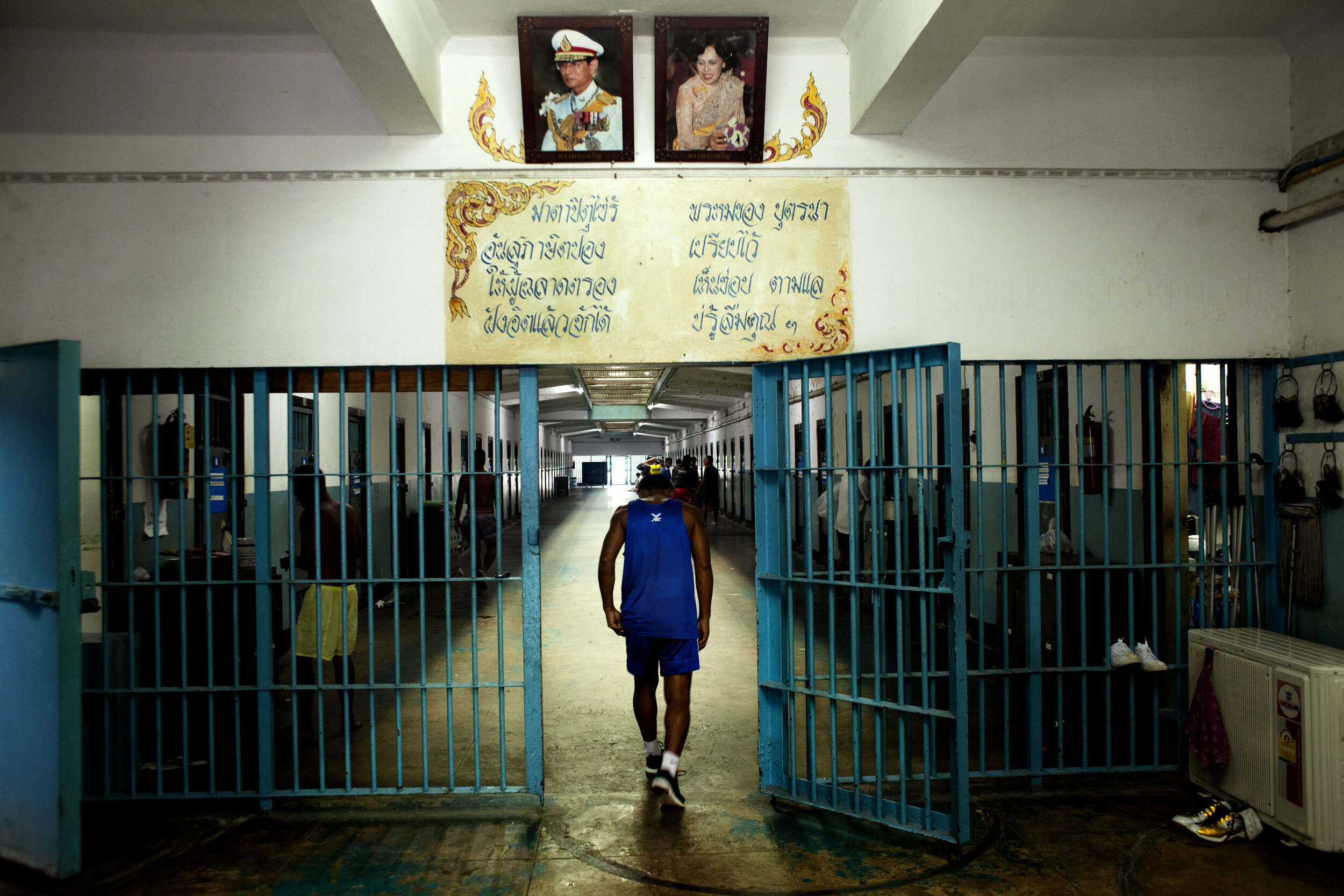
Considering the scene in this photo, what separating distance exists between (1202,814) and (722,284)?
10.5ft

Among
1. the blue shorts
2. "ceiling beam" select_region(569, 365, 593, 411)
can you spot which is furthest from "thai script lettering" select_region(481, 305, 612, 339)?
"ceiling beam" select_region(569, 365, 593, 411)

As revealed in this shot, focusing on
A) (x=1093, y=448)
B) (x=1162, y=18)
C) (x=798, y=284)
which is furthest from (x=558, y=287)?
(x=1093, y=448)

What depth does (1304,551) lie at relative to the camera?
12.6ft

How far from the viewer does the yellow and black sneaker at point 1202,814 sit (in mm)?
3459

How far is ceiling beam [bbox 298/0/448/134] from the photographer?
A: 3074mm

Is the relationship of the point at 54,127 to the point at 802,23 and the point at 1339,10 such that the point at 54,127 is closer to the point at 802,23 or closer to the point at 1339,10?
the point at 802,23

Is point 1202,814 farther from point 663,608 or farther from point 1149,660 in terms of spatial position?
point 663,608

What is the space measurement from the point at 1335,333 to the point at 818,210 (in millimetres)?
2462

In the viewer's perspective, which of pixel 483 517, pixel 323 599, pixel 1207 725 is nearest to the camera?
pixel 1207 725

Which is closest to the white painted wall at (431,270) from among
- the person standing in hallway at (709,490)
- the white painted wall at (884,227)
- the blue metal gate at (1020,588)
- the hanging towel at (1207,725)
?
the white painted wall at (884,227)

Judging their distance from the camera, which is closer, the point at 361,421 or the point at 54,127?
the point at 54,127

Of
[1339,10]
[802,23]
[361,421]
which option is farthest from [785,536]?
[361,421]

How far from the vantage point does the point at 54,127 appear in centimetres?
375

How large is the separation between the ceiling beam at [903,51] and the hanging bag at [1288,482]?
252 cm
